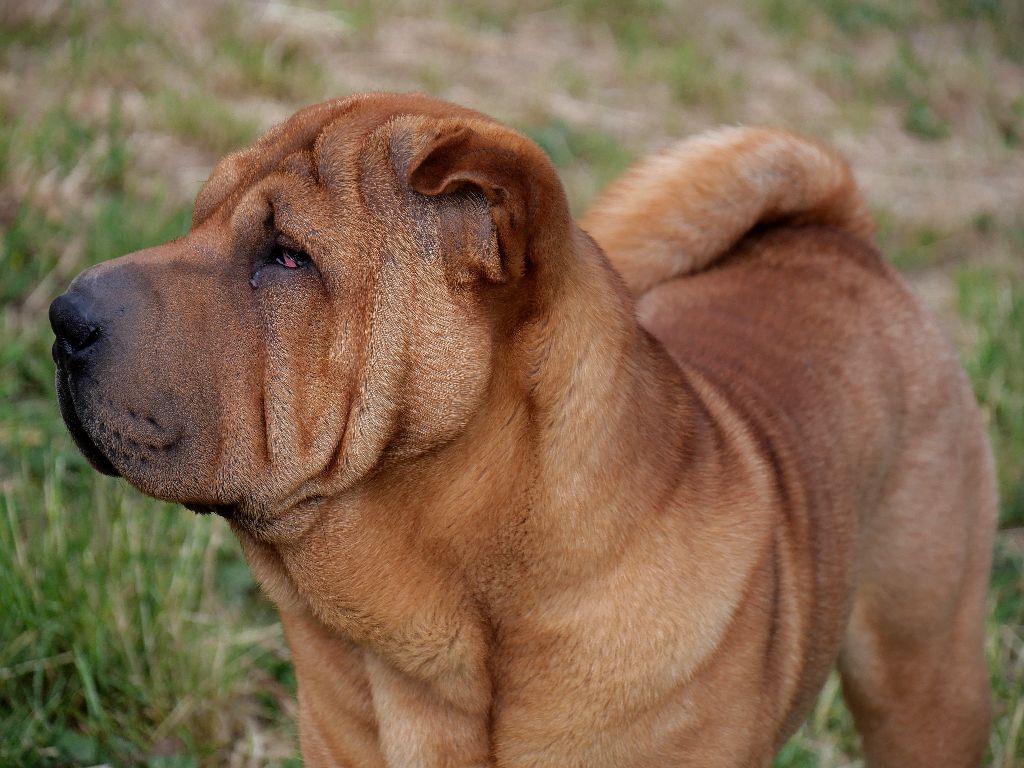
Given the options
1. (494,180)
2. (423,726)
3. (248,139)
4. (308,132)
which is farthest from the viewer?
(248,139)

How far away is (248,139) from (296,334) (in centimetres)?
401

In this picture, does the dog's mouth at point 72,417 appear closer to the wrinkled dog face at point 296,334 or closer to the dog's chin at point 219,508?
the wrinkled dog face at point 296,334

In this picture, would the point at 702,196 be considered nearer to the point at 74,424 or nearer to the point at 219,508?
the point at 219,508

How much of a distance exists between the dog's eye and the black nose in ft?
1.15

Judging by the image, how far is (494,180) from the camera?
2.26m

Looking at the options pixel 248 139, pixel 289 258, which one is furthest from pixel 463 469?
pixel 248 139

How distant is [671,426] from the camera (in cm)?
266

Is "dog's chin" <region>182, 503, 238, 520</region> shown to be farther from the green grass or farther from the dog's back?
the green grass

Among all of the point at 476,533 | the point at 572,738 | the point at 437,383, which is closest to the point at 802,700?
the point at 572,738

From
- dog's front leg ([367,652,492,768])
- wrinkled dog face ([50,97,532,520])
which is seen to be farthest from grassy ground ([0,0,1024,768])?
wrinkled dog face ([50,97,532,520])

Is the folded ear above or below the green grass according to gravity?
above

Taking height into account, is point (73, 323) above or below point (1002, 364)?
above

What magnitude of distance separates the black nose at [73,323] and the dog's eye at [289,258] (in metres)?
0.35

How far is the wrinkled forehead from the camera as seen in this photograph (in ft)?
8.12
